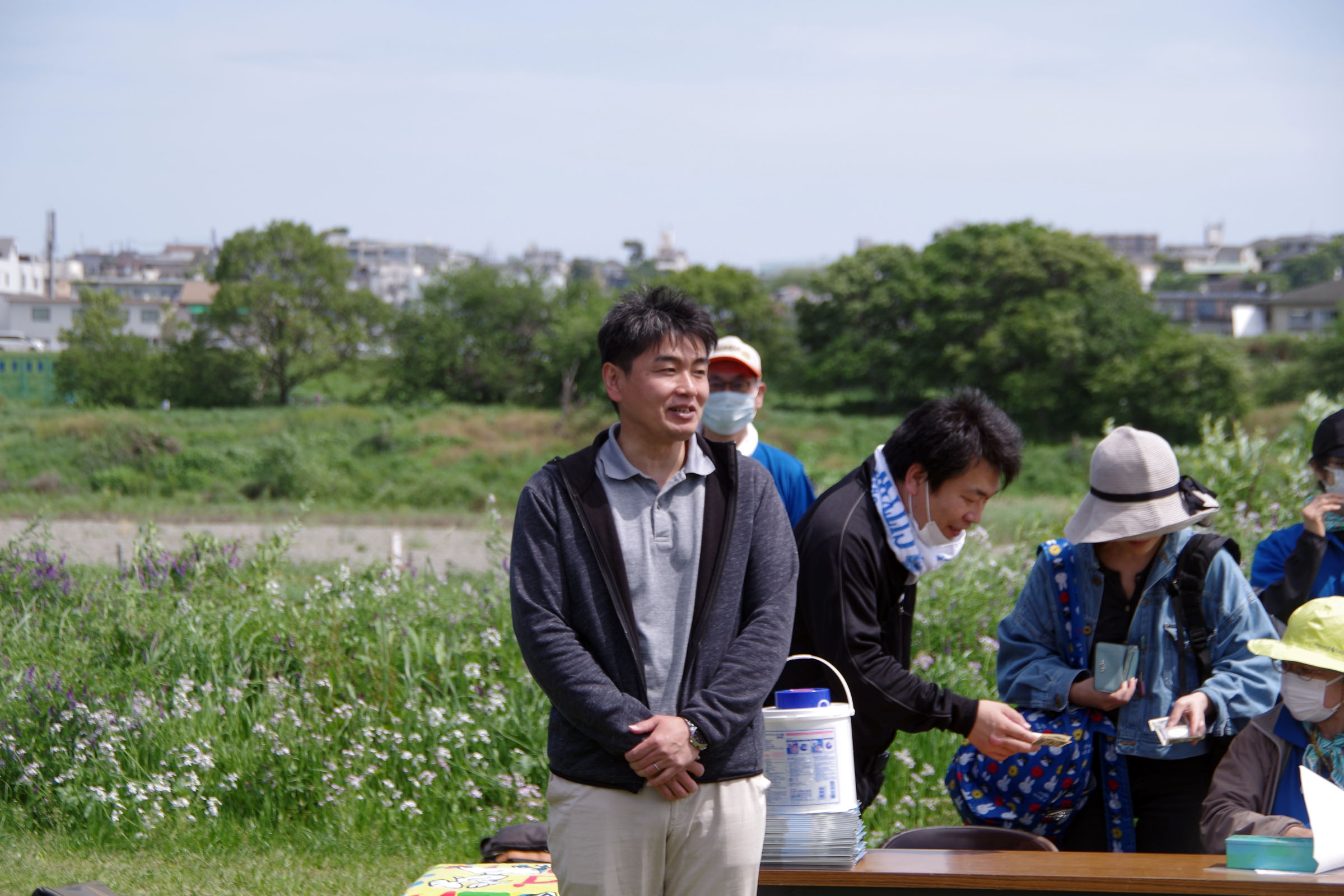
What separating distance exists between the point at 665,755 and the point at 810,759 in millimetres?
430

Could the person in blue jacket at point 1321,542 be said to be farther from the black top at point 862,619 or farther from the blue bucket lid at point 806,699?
the blue bucket lid at point 806,699

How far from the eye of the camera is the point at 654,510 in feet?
8.77

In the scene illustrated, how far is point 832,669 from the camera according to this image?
280 centimetres

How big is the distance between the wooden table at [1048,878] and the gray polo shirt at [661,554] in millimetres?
572

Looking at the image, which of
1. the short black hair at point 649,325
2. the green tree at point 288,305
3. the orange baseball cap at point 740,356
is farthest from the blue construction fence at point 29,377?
the short black hair at point 649,325

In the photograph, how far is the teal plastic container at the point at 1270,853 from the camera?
2682 millimetres

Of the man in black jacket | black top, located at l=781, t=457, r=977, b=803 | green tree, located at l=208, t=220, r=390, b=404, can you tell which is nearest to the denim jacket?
the man in black jacket

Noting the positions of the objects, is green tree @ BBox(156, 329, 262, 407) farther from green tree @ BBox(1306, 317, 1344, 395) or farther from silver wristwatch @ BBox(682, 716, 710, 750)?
silver wristwatch @ BBox(682, 716, 710, 750)

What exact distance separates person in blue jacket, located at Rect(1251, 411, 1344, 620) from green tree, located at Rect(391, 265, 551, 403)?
49.9 meters

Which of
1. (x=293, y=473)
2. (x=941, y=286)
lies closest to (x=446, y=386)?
(x=293, y=473)

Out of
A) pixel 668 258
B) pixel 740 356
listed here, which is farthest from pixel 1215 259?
pixel 740 356

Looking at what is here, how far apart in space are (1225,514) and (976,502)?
4705mm

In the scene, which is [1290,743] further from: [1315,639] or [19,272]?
[19,272]

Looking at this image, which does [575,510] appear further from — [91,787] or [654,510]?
[91,787]
